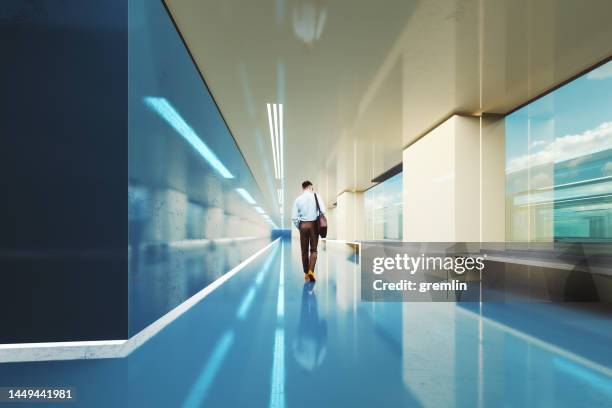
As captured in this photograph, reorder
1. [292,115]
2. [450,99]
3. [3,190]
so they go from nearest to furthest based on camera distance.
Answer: [3,190] < [450,99] < [292,115]

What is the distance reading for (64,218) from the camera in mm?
1983

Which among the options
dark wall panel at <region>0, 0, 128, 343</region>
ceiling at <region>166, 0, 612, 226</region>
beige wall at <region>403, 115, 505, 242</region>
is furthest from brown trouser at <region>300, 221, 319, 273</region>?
dark wall panel at <region>0, 0, 128, 343</region>

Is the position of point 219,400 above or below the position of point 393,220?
below

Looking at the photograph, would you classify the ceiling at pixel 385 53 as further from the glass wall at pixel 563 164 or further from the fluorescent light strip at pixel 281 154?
the glass wall at pixel 563 164

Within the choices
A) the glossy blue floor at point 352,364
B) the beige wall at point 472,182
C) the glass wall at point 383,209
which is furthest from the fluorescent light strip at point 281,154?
the glass wall at point 383,209

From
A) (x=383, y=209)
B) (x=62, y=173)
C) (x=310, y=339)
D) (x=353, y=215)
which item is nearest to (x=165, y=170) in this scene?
(x=62, y=173)

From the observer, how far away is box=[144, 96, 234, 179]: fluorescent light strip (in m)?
2.53

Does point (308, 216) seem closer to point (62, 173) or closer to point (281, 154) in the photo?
point (62, 173)

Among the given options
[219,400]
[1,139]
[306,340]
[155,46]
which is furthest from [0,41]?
[306,340]

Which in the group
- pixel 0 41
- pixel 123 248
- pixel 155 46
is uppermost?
pixel 155 46

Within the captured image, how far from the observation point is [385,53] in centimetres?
342

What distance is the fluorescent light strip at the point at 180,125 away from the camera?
2.53 meters

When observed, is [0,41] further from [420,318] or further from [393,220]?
[393,220]

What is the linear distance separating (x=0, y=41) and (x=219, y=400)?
288 centimetres
